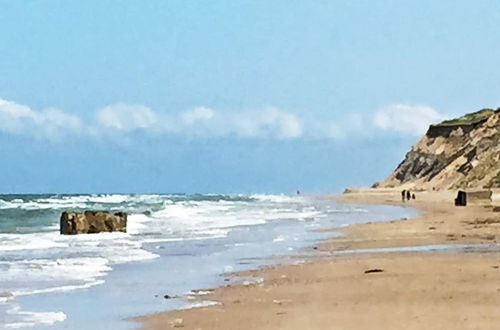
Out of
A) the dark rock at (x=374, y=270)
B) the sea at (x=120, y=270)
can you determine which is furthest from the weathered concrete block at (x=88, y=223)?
the dark rock at (x=374, y=270)

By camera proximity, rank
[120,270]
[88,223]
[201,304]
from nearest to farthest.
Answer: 1. [201,304]
2. [120,270]
3. [88,223]

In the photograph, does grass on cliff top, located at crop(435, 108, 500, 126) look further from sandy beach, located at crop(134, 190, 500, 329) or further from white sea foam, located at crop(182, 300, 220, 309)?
white sea foam, located at crop(182, 300, 220, 309)

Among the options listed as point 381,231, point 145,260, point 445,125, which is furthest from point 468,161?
point 145,260

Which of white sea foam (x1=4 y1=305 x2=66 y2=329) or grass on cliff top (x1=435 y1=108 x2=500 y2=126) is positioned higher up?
grass on cliff top (x1=435 y1=108 x2=500 y2=126)

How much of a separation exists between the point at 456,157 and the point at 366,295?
328 ft

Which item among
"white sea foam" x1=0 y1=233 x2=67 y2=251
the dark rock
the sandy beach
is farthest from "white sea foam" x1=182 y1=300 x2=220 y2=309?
"white sea foam" x1=0 y1=233 x2=67 y2=251

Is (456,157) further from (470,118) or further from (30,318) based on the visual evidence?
(30,318)

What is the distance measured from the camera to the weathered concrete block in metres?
30.2

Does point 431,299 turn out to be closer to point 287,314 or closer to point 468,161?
point 287,314

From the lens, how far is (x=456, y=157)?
10900 centimetres

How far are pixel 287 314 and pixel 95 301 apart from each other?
3.24 metres

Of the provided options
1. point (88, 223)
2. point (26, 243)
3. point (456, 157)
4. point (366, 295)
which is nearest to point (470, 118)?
point (456, 157)

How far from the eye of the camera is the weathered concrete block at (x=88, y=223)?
3017 cm

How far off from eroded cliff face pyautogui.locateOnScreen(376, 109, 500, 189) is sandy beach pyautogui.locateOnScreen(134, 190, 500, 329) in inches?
2402
